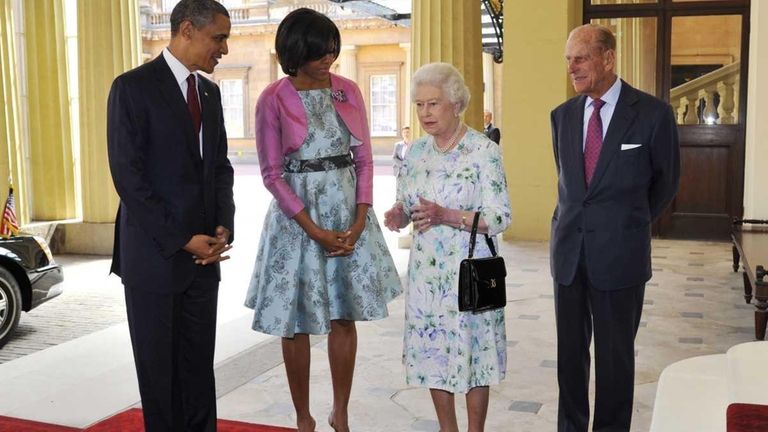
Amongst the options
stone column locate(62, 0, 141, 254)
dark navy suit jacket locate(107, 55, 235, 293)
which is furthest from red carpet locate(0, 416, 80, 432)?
stone column locate(62, 0, 141, 254)

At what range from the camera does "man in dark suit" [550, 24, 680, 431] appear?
316 centimetres

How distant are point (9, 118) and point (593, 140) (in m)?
Answer: 8.39

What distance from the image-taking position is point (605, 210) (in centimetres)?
319

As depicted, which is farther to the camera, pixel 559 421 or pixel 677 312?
pixel 677 312

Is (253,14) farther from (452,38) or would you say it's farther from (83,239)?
(452,38)

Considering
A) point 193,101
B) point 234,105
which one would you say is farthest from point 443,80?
point 234,105

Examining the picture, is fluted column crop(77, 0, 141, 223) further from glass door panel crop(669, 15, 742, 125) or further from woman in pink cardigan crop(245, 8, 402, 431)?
woman in pink cardigan crop(245, 8, 402, 431)

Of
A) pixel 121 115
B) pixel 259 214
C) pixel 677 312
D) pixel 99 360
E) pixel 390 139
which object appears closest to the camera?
pixel 121 115

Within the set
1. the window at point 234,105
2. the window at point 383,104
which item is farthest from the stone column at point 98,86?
the window at point 234,105

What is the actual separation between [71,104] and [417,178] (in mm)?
8773

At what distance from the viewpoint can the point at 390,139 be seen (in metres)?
37.8

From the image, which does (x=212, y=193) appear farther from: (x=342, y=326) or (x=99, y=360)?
(x=99, y=360)

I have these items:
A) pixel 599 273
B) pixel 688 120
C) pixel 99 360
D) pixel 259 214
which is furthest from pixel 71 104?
pixel 599 273

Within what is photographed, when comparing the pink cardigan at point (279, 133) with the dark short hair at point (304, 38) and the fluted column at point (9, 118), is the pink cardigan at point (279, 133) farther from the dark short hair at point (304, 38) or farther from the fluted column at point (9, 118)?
the fluted column at point (9, 118)
